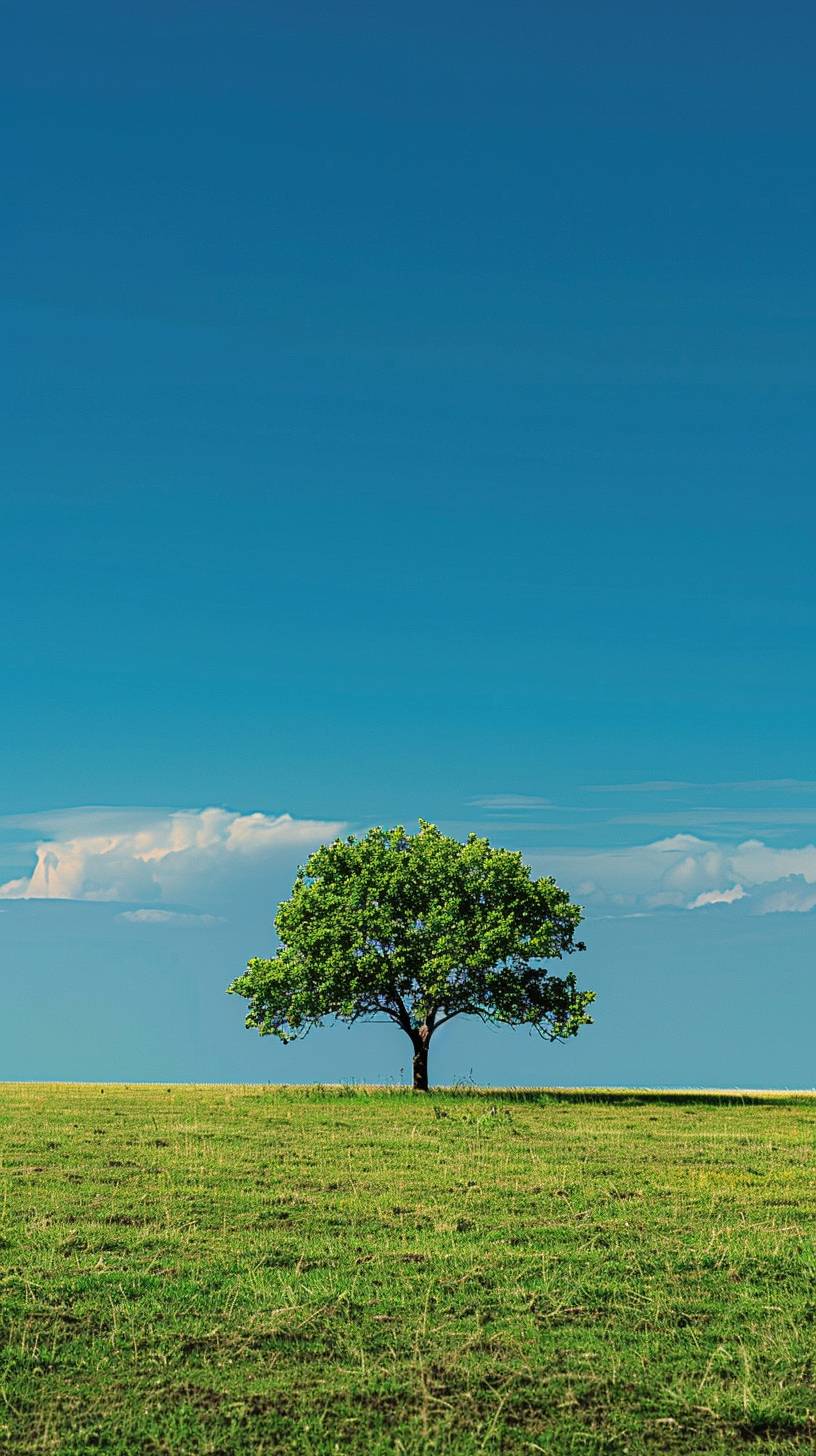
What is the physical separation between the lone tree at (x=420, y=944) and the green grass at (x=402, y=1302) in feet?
64.4

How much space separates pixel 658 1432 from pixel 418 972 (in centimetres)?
3616

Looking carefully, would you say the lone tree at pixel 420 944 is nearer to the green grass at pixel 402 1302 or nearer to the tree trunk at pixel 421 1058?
the tree trunk at pixel 421 1058

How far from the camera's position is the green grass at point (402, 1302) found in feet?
32.2

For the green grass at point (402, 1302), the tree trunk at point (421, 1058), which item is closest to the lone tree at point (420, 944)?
the tree trunk at point (421, 1058)

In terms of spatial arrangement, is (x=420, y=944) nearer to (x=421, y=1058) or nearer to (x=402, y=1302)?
(x=421, y=1058)

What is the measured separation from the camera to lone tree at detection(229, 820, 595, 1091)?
149 ft

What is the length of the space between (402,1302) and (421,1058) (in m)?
34.9

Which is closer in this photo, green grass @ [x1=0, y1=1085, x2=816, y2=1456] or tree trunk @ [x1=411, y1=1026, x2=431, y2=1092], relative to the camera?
green grass @ [x1=0, y1=1085, x2=816, y2=1456]

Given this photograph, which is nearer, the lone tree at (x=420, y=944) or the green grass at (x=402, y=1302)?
the green grass at (x=402, y=1302)

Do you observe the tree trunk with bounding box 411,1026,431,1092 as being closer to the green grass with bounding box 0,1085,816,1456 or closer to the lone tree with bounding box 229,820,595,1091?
the lone tree with bounding box 229,820,595,1091

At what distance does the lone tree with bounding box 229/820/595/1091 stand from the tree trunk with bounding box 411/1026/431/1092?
0.14ft

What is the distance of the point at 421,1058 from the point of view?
47.0 meters

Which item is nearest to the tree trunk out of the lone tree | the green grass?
the lone tree

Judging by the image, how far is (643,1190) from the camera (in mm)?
20781
